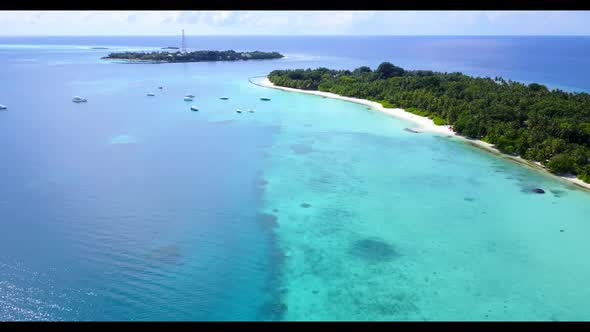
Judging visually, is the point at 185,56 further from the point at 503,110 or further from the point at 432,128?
the point at 503,110

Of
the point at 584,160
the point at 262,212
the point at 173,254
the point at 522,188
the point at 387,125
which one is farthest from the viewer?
the point at 387,125

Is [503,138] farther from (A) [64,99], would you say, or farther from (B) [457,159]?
(A) [64,99]

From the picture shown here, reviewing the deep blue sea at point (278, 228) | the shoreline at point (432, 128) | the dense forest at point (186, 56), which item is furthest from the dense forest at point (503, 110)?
the dense forest at point (186, 56)

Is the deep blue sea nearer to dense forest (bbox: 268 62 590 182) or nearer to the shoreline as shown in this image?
the shoreline

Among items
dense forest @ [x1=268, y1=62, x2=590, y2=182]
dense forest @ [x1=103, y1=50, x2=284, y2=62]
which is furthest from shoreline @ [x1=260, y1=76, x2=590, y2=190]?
dense forest @ [x1=103, y1=50, x2=284, y2=62]

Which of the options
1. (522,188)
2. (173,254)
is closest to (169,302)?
(173,254)

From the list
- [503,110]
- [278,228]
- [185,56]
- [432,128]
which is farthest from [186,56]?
[278,228]
